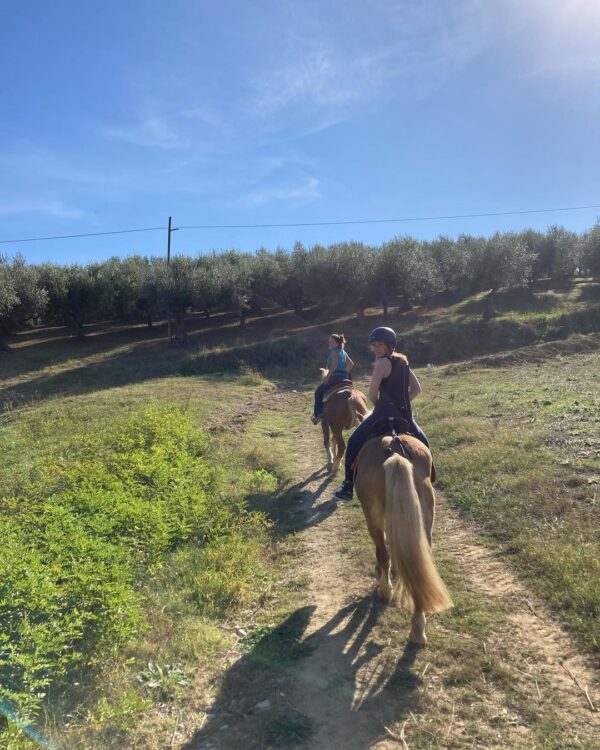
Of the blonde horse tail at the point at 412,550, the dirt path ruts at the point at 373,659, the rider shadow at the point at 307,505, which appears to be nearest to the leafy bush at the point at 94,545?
the rider shadow at the point at 307,505

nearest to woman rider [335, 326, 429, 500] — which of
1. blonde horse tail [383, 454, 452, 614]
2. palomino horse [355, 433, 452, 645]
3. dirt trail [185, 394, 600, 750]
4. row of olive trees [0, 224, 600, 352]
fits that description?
palomino horse [355, 433, 452, 645]

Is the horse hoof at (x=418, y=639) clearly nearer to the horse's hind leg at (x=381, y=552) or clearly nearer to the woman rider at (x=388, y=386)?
the horse's hind leg at (x=381, y=552)

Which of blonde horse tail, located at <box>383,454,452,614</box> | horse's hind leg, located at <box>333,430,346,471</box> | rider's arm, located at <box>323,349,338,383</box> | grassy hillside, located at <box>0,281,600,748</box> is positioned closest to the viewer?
grassy hillside, located at <box>0,281,600,748</box>

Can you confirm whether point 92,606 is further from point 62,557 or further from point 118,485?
point 118,485

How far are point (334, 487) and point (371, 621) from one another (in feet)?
13.9

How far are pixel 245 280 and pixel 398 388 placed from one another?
30013mm

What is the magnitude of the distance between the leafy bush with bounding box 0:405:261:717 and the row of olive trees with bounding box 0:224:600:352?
80.8 feet

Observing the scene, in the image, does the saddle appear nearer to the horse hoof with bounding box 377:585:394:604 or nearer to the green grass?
the green grass

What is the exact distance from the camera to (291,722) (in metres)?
3.66

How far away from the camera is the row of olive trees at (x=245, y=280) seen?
32.3 m

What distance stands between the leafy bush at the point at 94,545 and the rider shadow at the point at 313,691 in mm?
1035

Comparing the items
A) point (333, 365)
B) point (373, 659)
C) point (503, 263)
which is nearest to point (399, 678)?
point (373, 659)

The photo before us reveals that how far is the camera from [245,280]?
34.5m

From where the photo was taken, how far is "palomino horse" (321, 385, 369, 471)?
952cm
